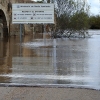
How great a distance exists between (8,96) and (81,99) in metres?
1.52

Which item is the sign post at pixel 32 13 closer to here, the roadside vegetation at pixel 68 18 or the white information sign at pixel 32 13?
the white information sign at pixel 32 13

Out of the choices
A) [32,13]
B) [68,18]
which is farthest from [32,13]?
[68,18]

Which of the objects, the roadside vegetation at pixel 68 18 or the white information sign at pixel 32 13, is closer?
the white information sign at pixel 32 13

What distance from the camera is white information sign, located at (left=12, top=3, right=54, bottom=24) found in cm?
2317

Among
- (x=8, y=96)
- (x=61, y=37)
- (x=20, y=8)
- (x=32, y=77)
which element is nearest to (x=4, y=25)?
(x=61, y=37)

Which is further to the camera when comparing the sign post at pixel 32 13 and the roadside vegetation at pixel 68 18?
the roadside vegetation at pixel 68 18

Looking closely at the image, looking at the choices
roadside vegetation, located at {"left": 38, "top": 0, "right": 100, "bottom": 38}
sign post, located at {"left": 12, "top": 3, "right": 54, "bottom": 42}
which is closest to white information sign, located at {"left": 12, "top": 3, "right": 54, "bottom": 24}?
sign post, located at {"left": 12, "top": 3, "right": 54, "bottom": 42}

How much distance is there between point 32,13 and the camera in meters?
23.4

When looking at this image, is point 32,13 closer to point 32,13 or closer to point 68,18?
point 32,13

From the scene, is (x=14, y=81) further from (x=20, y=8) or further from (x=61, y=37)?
(x=61, y=37)

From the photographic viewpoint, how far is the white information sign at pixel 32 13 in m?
23.2

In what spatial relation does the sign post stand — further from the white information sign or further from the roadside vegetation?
the roadside vegetation

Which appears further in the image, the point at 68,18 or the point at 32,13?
the point at 68,18

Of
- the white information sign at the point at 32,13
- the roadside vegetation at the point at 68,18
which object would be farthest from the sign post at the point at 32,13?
the roadside vegetation at the point at 68,18
